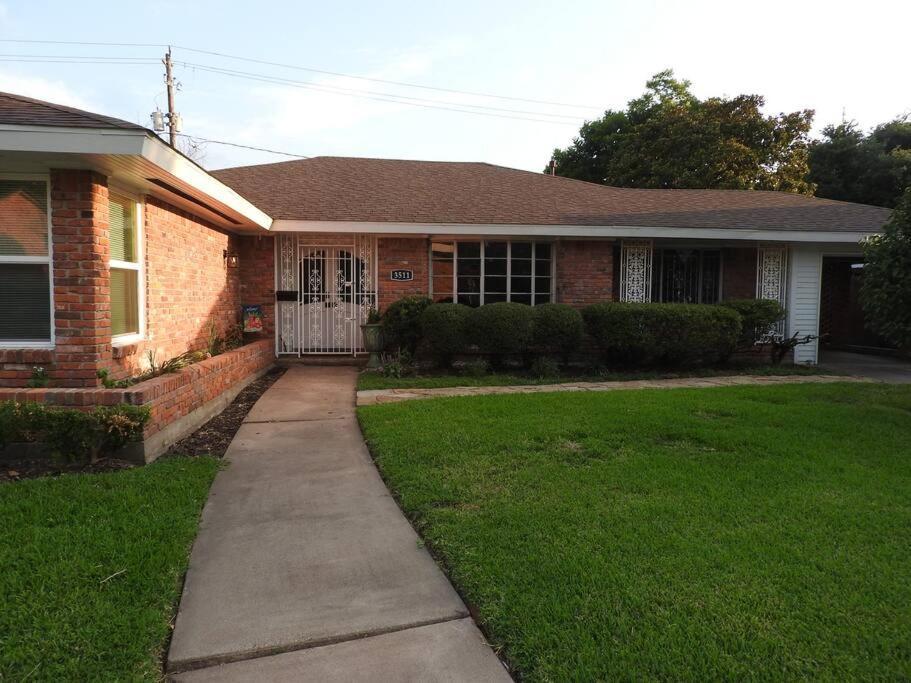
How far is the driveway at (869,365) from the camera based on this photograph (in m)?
10.2

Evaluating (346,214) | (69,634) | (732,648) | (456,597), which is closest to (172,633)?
(69,634)

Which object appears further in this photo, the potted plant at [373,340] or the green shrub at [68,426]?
the potted plant at [373,340]

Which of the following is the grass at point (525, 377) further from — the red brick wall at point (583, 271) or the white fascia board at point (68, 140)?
the white fascia board at point (68, 140)

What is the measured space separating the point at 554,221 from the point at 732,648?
8939 mm

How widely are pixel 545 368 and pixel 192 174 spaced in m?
5.97

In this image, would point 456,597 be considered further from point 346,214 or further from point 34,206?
point 346,214

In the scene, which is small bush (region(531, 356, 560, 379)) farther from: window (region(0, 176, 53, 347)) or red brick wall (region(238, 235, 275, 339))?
window (region(0, 176, 53, 347))

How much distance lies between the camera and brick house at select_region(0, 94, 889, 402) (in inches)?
200

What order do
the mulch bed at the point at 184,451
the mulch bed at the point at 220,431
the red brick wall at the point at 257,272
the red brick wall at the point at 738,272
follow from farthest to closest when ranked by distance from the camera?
the red brick wall at the point at 738,272
the red brick wall at the point at 257,272
the mulch bed at the point at 220,431
the mulch bed at the point at 184,451

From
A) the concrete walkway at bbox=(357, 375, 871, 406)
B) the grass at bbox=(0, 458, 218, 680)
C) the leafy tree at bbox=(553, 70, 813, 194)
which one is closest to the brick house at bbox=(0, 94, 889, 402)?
the grass at bbox=(0, 458, 218, 680)

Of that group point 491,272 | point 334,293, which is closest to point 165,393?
point 334,293

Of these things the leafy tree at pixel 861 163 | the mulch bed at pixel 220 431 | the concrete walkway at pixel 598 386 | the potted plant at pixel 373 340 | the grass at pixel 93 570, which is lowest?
the grass at pixel 93 570

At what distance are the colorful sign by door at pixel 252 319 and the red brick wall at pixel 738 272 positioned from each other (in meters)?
9.33

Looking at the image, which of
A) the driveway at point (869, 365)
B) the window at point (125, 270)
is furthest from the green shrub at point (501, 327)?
the driveway at point (869, 365)
